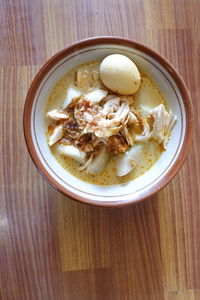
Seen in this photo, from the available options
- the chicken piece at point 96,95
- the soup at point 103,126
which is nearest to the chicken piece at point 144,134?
the soup at point 103,126

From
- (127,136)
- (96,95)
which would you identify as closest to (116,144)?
(127,136)

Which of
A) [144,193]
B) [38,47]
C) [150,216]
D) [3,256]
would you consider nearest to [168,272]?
[150,216]

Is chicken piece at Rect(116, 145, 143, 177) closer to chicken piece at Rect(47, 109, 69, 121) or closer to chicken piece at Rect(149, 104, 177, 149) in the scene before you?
chicken piece at Rect(149, 104, 177, 149)

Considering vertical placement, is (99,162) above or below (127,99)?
below

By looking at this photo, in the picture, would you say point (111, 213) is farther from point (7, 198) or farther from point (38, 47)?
point (38, 47)

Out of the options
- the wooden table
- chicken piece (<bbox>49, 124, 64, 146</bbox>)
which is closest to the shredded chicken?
chicken piece (<bbox>49, 124, 64, 146</bbox>)

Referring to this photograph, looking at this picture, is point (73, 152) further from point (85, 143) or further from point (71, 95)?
point (71, 95)

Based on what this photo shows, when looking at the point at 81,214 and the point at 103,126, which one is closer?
the point at 103,126
